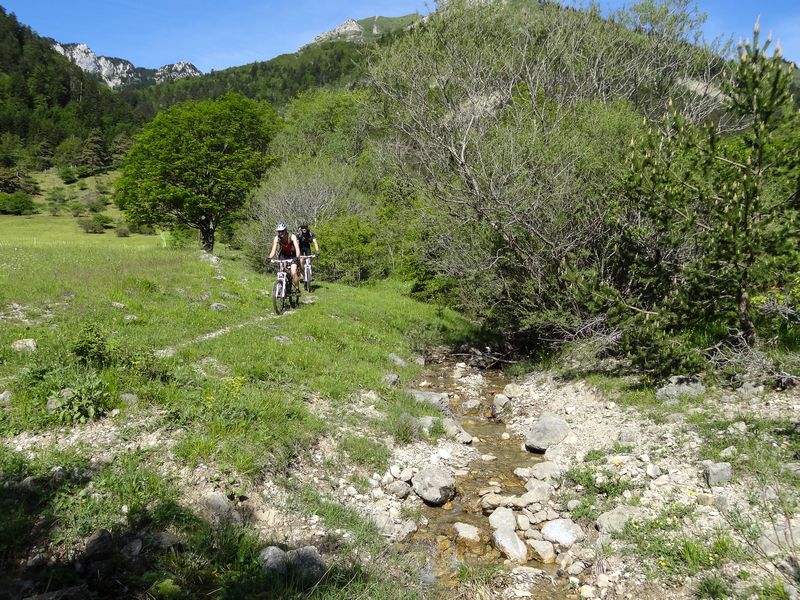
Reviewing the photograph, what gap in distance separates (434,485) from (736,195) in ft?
23.5

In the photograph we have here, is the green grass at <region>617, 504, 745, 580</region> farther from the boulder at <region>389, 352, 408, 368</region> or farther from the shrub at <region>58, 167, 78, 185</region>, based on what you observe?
the shrub at <region>58, 167, 78, 185</region>

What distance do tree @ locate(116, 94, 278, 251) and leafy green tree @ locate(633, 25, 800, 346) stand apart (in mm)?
32590

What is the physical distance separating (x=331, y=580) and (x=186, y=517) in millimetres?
1917

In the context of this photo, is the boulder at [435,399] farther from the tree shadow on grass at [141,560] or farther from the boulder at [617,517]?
the tree shadow on grass at [141,560]

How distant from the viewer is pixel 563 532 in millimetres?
6766

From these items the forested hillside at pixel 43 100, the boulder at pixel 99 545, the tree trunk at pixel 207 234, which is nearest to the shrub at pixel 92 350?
the boulder at pixel 99 545

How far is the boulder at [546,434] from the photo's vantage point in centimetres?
951

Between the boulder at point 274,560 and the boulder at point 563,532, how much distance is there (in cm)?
365

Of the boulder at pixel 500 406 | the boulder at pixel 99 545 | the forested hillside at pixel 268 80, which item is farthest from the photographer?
the forested hillside at pixel 268 80

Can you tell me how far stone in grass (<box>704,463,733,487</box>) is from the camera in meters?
6.57

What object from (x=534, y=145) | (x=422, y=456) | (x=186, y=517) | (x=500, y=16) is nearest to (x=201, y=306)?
(x=422, y=456)

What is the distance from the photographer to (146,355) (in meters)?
8.99

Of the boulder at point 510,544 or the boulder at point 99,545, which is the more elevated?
the boulder at point 99,545

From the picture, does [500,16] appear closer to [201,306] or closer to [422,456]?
[201,306]
